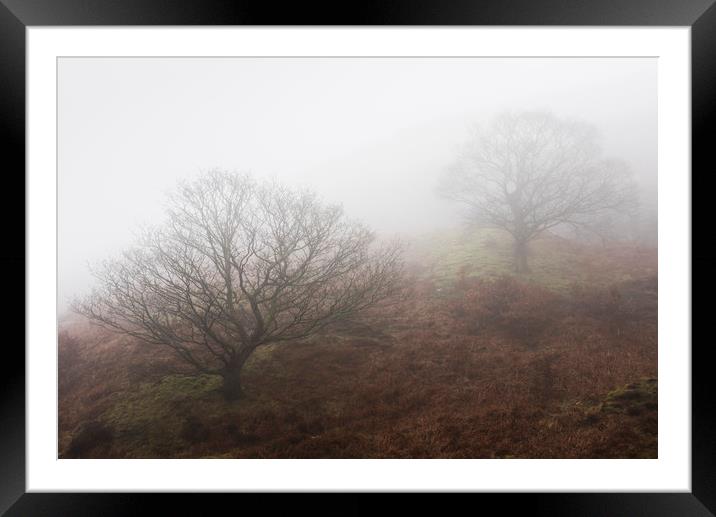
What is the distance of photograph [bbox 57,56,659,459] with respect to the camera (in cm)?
224

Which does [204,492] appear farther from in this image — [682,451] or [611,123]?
[611,123]

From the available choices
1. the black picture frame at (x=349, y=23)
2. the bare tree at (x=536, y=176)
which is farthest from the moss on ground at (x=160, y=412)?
the bare tree at (x=536, y=176)

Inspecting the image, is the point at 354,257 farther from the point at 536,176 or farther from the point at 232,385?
the point at 536,176

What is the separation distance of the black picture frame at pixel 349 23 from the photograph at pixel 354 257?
0.33m

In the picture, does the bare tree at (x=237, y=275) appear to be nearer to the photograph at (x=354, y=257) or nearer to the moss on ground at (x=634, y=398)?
the photograph at (x=354, y=257)

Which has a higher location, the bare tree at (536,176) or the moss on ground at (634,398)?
the bare tree at (536,176)

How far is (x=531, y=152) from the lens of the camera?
7.45ft

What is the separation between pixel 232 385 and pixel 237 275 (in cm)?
80

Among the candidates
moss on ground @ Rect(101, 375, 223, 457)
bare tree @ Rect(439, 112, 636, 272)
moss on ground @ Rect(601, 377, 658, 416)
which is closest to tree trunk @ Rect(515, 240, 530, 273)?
bare tree @ Rect(439, 112, 636, 272)

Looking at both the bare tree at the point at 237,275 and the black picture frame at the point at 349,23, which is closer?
the black picture frame at the point at 349,23

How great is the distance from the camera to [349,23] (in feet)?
5.83

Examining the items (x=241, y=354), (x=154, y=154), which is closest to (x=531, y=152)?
(x=241, y=354)

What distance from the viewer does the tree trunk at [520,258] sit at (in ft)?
7.72

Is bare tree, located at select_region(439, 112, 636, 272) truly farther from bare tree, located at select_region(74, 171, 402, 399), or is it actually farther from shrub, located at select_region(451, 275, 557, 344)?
bare tree, located at select_region(74, 171, 402, 399)
